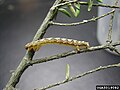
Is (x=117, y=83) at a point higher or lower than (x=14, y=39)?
lower

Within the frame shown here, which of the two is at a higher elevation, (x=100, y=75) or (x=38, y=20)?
(x=38, y=20)

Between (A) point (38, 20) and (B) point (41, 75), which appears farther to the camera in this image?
(A) point (38, 20)

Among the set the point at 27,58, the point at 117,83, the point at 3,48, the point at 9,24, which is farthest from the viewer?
the point at 9,24

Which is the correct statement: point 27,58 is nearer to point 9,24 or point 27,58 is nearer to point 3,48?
point 3,48

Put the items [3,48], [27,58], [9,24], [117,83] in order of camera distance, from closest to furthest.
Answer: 1. [27,58]
2. [117,83]
3. [3,48]
4. [9,24]

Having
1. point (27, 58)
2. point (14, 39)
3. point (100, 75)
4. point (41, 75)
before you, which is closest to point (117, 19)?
point (100, 75)

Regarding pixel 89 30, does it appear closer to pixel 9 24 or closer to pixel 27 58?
pixel 9 24

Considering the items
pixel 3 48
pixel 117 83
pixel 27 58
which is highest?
pixel 27 58

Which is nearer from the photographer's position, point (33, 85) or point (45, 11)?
point (33, 85)

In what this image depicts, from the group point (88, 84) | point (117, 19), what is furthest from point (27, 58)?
point (117, 19)
